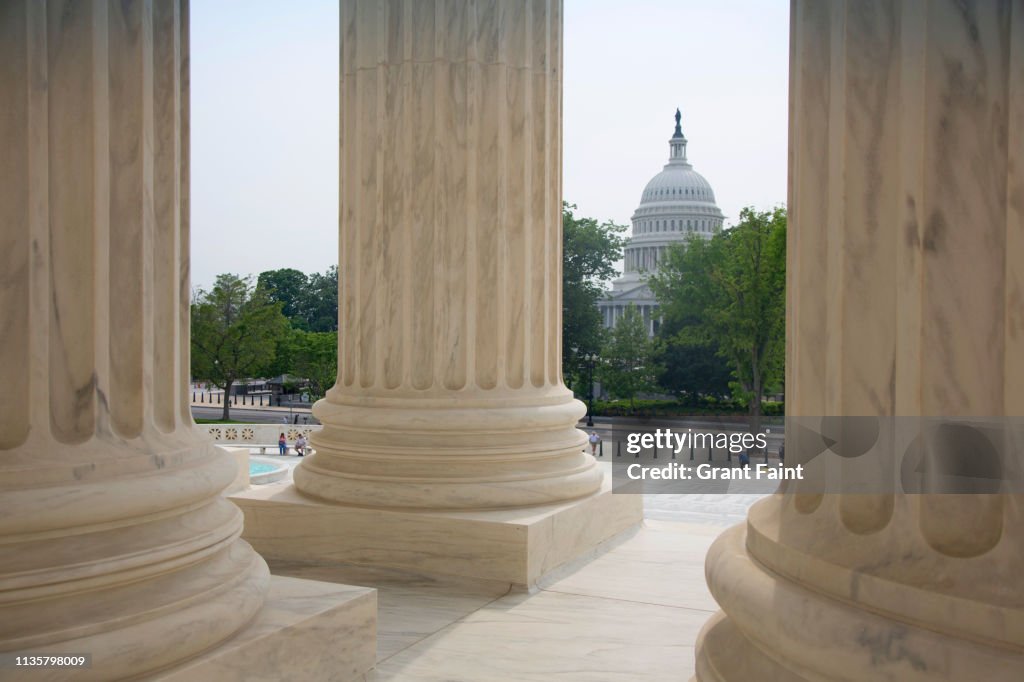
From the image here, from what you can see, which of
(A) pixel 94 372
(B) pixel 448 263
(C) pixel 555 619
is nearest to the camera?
(A) pixel 94 372

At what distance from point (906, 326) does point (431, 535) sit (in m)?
28.8

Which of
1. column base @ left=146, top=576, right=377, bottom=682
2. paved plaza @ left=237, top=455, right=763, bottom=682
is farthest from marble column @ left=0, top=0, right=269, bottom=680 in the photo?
paved plaza @ left=237, top=455, right=763, bottom=682

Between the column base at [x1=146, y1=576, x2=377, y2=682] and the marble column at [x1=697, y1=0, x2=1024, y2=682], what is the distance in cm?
1193

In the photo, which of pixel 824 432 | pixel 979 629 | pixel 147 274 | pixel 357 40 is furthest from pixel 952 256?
pixel 357 40

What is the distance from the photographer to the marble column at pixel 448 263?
44.7 meters

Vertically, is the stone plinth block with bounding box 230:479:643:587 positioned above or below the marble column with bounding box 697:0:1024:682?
below

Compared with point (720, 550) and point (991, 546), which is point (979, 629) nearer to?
point (991, 546)

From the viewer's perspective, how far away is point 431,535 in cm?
4241

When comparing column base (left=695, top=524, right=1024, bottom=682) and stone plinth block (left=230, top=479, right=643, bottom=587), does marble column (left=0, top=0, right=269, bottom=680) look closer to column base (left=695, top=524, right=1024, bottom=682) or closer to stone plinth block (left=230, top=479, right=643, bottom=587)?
column base (left=695, top=524, right=1024, bottom=682)

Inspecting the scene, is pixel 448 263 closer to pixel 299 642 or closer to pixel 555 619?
pixel 555 619

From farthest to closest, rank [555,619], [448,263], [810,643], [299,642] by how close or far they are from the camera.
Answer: [448,263] → [555,619] → [299,642] → [810,643]

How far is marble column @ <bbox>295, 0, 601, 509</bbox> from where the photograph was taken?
44.7 meters

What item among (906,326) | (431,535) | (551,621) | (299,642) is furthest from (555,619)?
(906,326)

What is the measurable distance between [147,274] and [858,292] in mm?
16902
